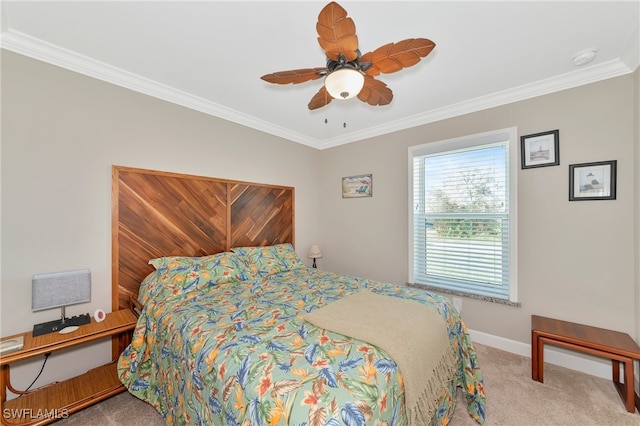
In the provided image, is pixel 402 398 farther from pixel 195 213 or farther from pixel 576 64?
pixel 576 64

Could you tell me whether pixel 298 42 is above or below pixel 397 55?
above

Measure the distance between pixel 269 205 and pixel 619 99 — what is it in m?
3.56

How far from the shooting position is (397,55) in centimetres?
143

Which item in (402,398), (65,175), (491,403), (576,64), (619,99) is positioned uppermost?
(576,64)

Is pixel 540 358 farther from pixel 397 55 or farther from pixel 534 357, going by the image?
pixel 397 55

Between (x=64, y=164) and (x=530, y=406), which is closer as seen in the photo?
(x=530, y=406)

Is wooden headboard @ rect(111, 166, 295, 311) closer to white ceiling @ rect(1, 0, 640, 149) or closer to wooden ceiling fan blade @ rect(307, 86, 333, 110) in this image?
white ceiling @ rect(1, 0, 640, 149)

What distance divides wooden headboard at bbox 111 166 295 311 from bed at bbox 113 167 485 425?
0.01 meters

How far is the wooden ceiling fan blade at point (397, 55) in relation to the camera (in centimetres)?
134

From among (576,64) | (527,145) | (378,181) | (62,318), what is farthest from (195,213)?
(576,64)

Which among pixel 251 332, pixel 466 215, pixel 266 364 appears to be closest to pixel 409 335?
pixel 266 364

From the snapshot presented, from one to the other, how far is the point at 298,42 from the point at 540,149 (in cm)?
243

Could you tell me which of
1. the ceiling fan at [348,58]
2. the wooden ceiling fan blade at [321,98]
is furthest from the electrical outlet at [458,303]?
the wooden ceiling fan blade at [321,98]

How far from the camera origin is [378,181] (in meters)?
3.58
